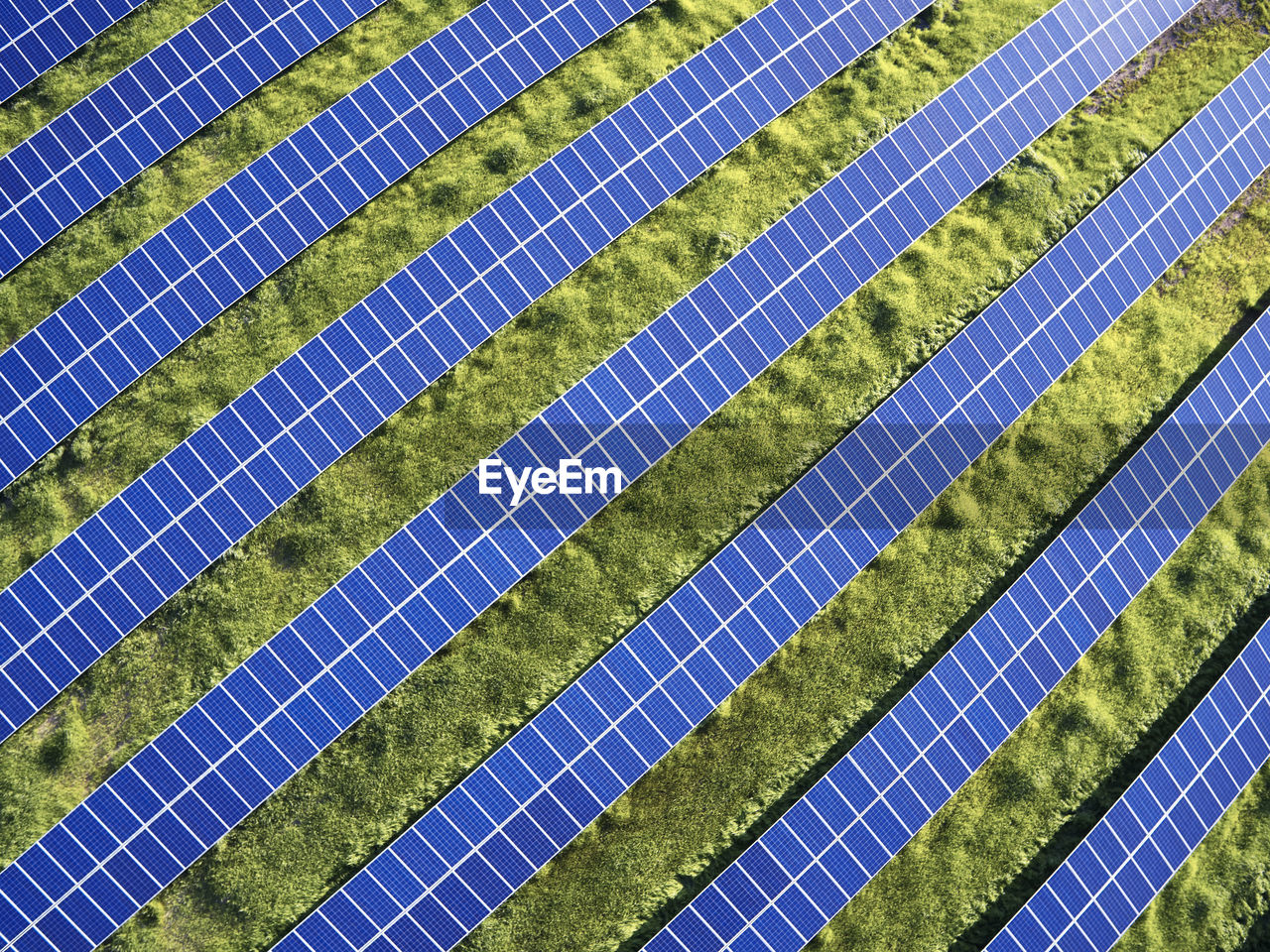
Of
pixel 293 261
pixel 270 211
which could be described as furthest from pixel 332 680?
pixel 270 211

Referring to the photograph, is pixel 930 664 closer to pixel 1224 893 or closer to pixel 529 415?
pixel 1224 893

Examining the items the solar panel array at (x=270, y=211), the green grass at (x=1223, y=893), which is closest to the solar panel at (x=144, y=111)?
the solar panel array at (x=270, y=211)

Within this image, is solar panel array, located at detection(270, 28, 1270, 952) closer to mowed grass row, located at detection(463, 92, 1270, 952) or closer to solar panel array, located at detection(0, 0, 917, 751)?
mowed grass row, located at detection(463, 92, 1270, 952)

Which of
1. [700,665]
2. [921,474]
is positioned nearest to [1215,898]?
[921,474]

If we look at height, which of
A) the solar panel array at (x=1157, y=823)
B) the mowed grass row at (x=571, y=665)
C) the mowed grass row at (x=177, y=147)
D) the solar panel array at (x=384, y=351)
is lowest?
the solar panel array at (x=1157, y=823)

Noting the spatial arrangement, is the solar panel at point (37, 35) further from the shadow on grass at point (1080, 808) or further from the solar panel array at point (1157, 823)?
the solar panel array at point (1157, 823)

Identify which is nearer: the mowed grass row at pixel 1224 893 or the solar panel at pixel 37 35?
the mowed grass row at pixel 1224 893

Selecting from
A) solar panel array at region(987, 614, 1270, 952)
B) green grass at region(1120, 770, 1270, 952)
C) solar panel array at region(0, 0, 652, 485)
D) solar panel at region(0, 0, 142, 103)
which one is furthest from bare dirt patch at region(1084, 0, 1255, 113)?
solar panel at region(0, 0, 142, 103)
